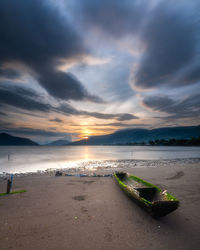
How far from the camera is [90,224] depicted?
219 inches

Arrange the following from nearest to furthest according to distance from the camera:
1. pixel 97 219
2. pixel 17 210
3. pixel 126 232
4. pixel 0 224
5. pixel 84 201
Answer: pixel 126 232, pixel 0 224, pixel 97 219, pixel 17 210, pixel 84 201

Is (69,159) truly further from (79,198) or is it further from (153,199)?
(153,199)

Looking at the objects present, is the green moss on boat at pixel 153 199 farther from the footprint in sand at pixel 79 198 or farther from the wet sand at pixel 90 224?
the footprint in sand at pixel 79 198

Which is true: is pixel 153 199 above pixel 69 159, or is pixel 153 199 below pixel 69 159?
above

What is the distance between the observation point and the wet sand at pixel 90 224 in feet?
14.9

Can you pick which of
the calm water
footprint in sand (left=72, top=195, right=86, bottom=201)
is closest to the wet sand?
footprint in sand (left=72, top=195, right=86, bottom=201)

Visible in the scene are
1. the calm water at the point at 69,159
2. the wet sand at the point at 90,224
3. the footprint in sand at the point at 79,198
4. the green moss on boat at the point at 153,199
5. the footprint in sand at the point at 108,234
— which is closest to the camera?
the wet sand at the point at 90,224

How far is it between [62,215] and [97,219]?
175 centimetres

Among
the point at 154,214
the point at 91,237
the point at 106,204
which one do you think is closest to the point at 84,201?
the point at 106,204

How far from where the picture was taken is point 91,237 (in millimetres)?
4801

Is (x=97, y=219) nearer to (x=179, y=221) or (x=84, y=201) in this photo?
(x=84, y=201)

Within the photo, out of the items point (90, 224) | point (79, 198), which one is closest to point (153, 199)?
point (90, 224)

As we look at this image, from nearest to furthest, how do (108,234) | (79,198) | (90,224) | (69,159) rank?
1. (108,234)
2. (90,224)
3. (79,198)
4. (69,159)

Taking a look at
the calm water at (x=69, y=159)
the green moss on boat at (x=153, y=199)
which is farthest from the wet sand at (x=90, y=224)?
the calm water at (x=69, y=159)
